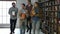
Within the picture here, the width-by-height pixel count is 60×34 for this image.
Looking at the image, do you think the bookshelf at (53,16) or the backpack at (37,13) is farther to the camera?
the backpack at (37,13)

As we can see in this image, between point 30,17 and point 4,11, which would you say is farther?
point 4,11

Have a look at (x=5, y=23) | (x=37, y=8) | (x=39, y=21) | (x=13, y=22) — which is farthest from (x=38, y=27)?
(x=5, y=23)

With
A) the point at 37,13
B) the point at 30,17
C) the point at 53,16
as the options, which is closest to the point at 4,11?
the point at 30,17

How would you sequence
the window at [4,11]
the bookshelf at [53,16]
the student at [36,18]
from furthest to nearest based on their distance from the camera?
the window at [4,11], the student at [36,18], the bookshelf at [53,16]

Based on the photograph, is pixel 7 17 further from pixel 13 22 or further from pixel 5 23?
pixel 13 22

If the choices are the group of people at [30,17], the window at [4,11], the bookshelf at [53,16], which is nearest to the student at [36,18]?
the group of people at [30,17]

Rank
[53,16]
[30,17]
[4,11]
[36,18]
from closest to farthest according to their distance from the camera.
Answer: [53,16] → [36,18] → [30,17] → [4,11]

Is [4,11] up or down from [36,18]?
up

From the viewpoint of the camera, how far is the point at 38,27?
855 centimetres

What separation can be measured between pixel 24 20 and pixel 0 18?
6.95m

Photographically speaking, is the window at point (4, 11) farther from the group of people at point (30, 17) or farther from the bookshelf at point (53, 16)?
the bookshelf at point (53, 16)

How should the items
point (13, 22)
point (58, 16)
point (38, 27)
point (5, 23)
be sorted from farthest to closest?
point (5, 23) → point (13, 22) → point (38, 27) → point (58, 16)

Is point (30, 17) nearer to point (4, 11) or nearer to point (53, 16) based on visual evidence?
point (53, 16)

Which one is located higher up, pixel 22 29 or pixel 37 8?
pixel 37 8
